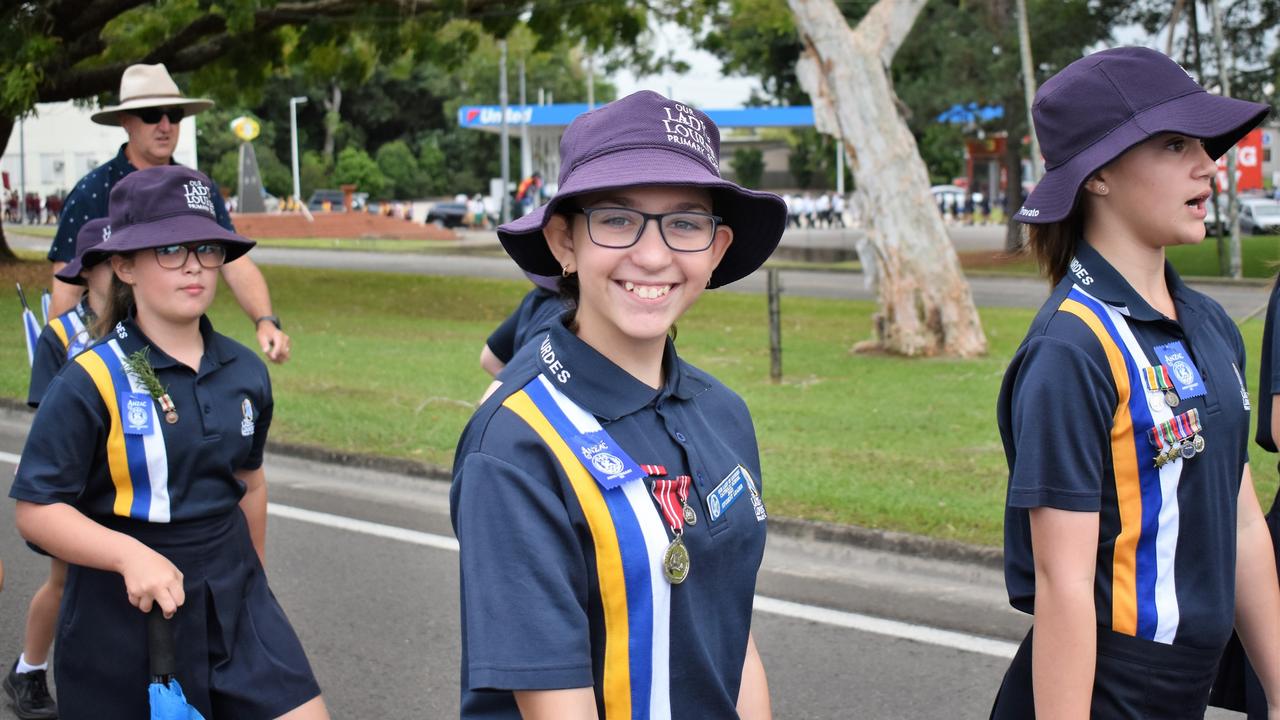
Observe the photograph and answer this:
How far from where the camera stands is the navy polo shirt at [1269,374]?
361 cm

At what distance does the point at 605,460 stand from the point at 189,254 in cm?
215

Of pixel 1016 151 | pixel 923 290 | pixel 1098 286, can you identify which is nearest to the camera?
pixel 1098 286

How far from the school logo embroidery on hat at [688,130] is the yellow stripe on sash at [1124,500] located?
2.88ft

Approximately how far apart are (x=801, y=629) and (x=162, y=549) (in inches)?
128

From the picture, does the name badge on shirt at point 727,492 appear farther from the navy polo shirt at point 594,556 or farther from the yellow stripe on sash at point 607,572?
the yellow stripe on sash at point 607,572

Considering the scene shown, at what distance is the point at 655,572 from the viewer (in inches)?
88.7

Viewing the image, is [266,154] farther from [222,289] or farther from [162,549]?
[162,549]

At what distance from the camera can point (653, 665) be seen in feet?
7.49

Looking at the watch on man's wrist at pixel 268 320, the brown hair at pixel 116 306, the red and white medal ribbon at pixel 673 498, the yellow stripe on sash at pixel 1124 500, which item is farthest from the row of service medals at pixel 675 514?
the watch on man's wrist at pixel 268 320

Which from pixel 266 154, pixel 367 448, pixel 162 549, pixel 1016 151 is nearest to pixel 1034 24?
pixel 1016 151

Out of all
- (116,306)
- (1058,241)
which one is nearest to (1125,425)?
(1058,241)

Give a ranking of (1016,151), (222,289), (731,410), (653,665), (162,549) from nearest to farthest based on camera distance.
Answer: (653,665), (731,410), (162,549), (222,289), (1016,151)

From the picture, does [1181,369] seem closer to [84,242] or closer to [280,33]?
[84,242]

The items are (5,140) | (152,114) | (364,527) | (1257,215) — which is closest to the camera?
(152,114)
